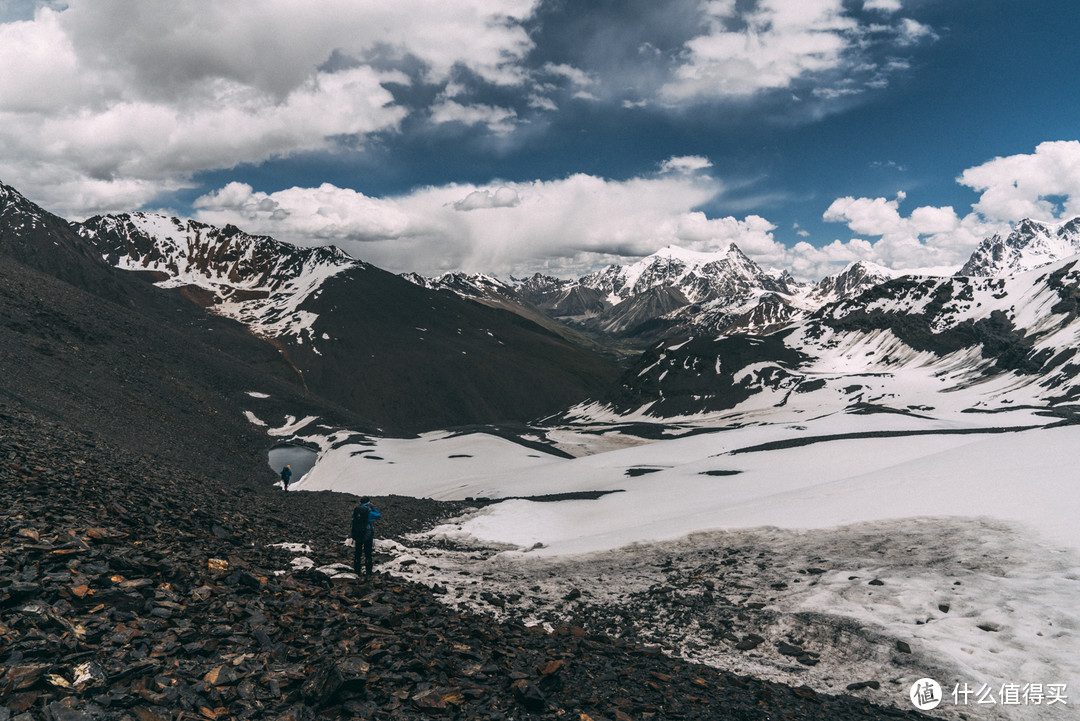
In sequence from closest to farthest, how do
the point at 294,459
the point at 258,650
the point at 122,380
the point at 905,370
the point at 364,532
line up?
the point at 258,650
the point at 364,532
the point at 122,380
the point at 294,459
the point at 905,370

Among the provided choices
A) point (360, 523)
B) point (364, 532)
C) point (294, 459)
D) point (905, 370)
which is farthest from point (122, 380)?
point (905, 370)

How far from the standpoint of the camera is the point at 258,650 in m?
9.02

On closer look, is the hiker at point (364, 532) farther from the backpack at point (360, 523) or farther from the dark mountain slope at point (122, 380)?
the dark mountain slope at point (122, 380)

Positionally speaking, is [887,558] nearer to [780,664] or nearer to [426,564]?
[780,664]

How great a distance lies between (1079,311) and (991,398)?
7321cm

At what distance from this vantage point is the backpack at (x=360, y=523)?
661 inches

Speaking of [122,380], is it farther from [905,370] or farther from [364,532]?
[905,370]

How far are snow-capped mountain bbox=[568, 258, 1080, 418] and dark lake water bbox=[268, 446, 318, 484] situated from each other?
10580 centimetres

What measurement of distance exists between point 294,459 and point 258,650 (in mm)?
72456

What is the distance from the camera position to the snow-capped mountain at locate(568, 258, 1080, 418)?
432ft

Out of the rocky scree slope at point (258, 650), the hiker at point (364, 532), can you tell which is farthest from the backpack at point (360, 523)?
the rocky scree slope at point (258, 650)

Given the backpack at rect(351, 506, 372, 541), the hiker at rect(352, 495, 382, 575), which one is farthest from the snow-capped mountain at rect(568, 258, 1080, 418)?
the backpack at rect(351, 506, 372, 541)

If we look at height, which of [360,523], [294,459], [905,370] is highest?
[905,370]

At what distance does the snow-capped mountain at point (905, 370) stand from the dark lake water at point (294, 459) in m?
106
